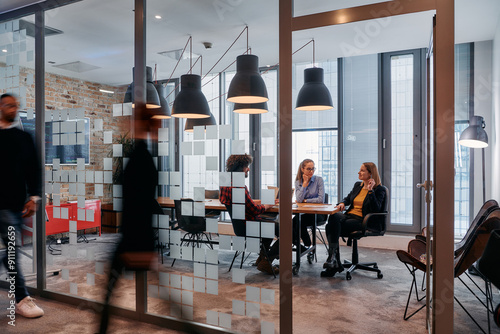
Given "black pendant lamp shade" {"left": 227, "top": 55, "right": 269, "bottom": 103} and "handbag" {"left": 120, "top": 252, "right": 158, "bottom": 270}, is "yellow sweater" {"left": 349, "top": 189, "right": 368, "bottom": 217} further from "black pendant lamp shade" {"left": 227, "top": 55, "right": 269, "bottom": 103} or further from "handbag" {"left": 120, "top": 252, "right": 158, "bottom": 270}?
"handbag" {"left": 120, "top": 252, "right": 158, "bottom": 270}

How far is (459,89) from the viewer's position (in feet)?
17.7

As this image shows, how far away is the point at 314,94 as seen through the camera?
451 cm

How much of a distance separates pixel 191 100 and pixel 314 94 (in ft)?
6.72

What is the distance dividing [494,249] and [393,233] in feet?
13.6

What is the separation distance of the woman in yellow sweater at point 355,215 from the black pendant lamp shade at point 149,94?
249cm

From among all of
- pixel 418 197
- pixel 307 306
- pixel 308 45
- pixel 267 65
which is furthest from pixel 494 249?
pixel 418 197

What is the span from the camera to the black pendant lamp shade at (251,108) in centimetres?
306

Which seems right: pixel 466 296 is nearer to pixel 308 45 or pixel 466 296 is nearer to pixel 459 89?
pixel 459 89

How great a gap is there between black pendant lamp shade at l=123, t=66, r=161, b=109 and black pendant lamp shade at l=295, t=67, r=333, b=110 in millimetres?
1975

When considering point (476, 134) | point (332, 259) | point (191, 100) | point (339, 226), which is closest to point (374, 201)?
point (339, 226)

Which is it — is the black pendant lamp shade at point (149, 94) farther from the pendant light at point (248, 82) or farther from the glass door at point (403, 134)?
the glass door at point (403, 134)

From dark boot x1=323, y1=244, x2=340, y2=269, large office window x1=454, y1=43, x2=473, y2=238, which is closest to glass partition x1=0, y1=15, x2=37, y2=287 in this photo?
dark boot x1=323, y1=244, x2=340, y2=269

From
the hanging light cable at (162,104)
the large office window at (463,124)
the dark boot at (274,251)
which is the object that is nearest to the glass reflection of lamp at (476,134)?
the large office window at (463,124)

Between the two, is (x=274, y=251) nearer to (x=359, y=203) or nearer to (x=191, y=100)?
(x=191, y=100)
